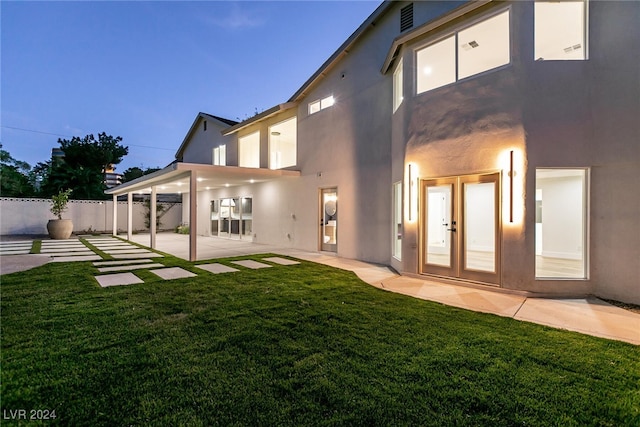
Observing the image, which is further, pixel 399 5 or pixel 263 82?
pixel 263 82

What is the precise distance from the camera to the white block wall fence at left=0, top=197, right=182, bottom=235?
1551cm

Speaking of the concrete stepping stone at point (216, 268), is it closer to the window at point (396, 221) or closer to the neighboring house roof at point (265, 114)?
the window at point (396, 221)

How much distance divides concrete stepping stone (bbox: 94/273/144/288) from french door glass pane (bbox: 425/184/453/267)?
6265 mm

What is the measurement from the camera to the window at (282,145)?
43.4ft

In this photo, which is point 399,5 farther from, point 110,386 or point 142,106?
point 142,106

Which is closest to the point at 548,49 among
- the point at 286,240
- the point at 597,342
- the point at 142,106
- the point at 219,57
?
the point at 597,342

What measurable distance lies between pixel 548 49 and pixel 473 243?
6.35 meters

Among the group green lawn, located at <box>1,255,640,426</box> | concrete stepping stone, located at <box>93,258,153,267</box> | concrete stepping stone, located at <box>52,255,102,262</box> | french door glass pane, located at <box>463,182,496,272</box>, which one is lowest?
green lawn, located at <box>1,255,640,426</box>

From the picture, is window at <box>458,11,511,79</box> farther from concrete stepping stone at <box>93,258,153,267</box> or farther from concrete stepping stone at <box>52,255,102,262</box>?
concrete stepping stone at <box>52,255,102,262</box>

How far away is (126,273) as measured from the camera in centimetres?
691

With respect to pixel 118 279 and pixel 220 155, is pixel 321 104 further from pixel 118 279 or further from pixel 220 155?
pixel 118 279

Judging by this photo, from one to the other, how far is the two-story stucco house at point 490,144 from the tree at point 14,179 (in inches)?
712

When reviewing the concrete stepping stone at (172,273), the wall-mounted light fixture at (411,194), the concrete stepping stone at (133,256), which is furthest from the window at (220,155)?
the wall-mounted light fixture at (411,194)

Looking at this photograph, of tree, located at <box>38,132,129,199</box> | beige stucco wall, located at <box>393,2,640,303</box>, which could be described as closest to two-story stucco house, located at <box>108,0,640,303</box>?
beige stucco wall, located at <box>393,2,640,303</box>
